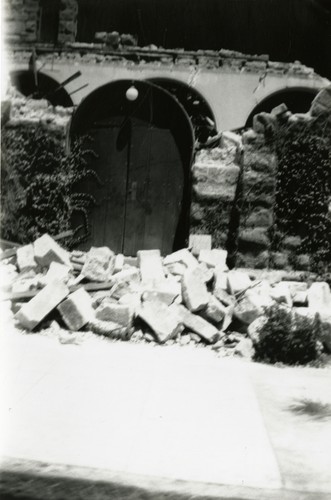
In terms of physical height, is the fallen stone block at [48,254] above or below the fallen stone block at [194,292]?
above

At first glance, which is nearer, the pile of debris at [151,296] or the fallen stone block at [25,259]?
the pile of debris at [151,296]

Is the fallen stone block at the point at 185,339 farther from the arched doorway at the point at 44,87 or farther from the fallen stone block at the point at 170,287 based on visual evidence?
the arched doorway at the point at 44,87

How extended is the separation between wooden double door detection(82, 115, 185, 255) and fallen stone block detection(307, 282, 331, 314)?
3010 mm

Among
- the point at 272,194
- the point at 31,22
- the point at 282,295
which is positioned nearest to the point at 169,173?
the point at 272,194

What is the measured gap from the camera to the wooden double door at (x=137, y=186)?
899 centimetres

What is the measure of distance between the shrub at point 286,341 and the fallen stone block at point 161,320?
917 mm

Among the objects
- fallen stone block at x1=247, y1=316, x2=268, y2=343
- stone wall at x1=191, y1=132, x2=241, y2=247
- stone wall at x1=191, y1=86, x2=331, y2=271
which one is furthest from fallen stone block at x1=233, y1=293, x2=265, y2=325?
stone wall at x1=191, y1=132, x2=241, y2=247

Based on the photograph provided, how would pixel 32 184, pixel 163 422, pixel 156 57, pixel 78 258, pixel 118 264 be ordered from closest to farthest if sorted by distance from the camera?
pixel 163 422 → pixel 118 264 → pixel 78 258 → pixel 32 184 → pixel 156 57

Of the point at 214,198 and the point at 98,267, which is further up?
the point at 214,198

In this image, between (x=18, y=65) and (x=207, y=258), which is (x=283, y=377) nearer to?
(x=207, y=258)

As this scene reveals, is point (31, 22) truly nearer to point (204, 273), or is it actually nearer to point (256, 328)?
point (204, 273)

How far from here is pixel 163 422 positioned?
3783 millimetres

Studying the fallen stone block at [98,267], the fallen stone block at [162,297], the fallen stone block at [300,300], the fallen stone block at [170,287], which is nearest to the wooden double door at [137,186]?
the fallen stone block at [98,267]

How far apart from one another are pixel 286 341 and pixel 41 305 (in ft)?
8.60
